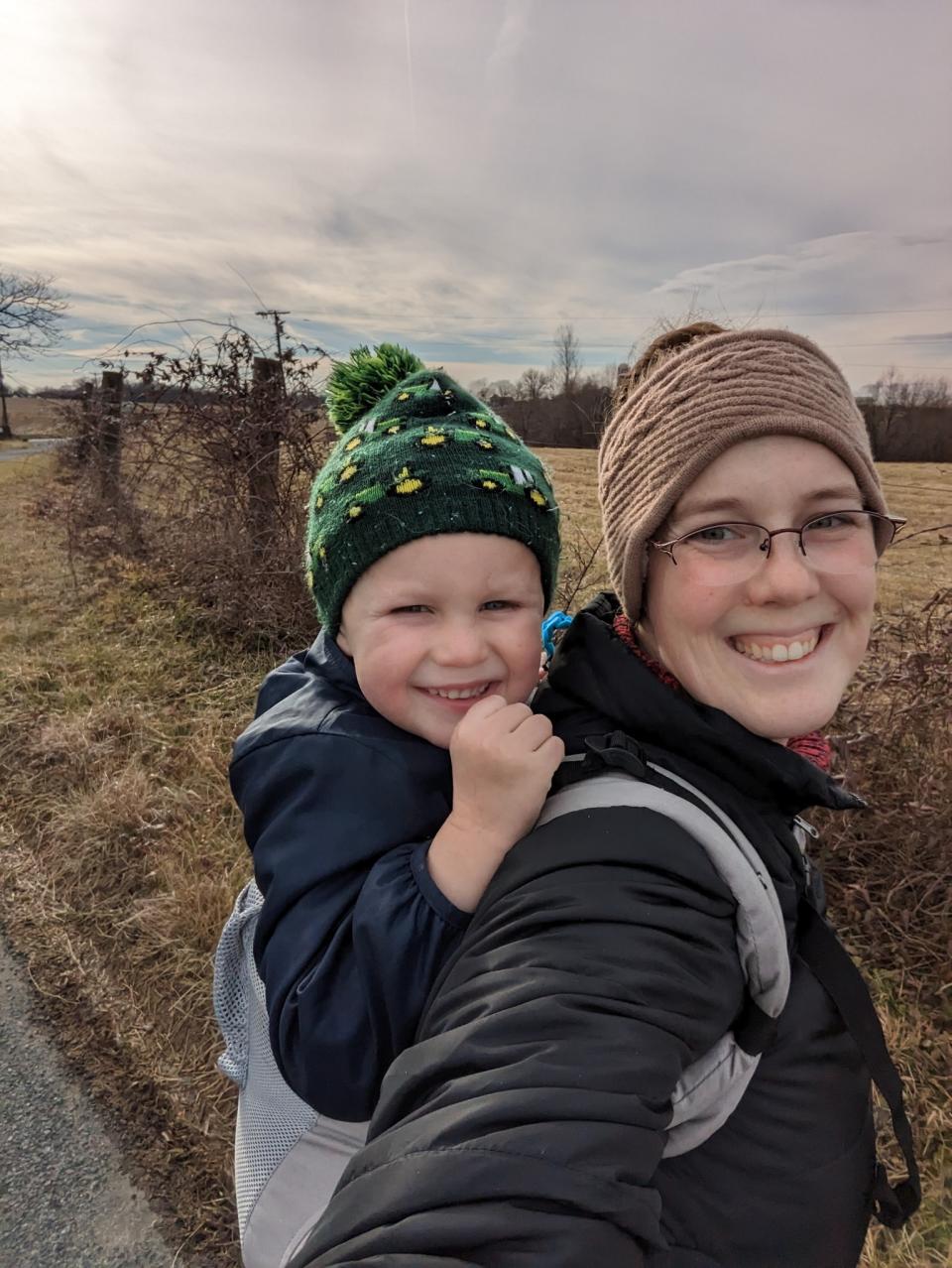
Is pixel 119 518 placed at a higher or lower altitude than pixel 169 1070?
higher

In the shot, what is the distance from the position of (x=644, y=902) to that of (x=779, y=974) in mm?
237

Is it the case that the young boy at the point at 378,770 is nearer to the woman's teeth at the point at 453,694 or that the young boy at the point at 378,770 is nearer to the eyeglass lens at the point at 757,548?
the woman's teeth at the point at 453,694

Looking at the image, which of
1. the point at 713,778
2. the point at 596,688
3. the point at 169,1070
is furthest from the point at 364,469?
the point at 169,1070

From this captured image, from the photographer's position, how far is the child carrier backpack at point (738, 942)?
0.95 metres

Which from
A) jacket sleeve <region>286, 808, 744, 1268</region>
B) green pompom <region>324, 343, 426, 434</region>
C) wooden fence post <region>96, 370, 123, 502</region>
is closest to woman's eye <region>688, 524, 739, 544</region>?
jacket sleeve <region>286, 808, 744, 1268</region>

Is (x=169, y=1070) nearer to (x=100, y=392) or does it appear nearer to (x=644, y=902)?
(x=644, y=902)

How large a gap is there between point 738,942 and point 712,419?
75cm

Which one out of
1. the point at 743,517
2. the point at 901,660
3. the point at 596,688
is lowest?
the point at 901,660

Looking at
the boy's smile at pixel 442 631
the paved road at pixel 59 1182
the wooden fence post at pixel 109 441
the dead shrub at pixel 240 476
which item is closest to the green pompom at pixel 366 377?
the boy's smile at pixel 442 631

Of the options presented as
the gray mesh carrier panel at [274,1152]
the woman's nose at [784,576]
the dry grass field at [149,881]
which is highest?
the woman's nose at [784,576]

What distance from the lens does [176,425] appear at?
6.20 metres

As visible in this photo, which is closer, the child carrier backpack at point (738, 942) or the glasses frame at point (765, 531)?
the child carrier backpack at point (738, 942)

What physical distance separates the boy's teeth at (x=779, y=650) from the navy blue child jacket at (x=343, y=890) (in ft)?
1.84

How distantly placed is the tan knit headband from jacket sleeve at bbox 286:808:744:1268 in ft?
1.72
